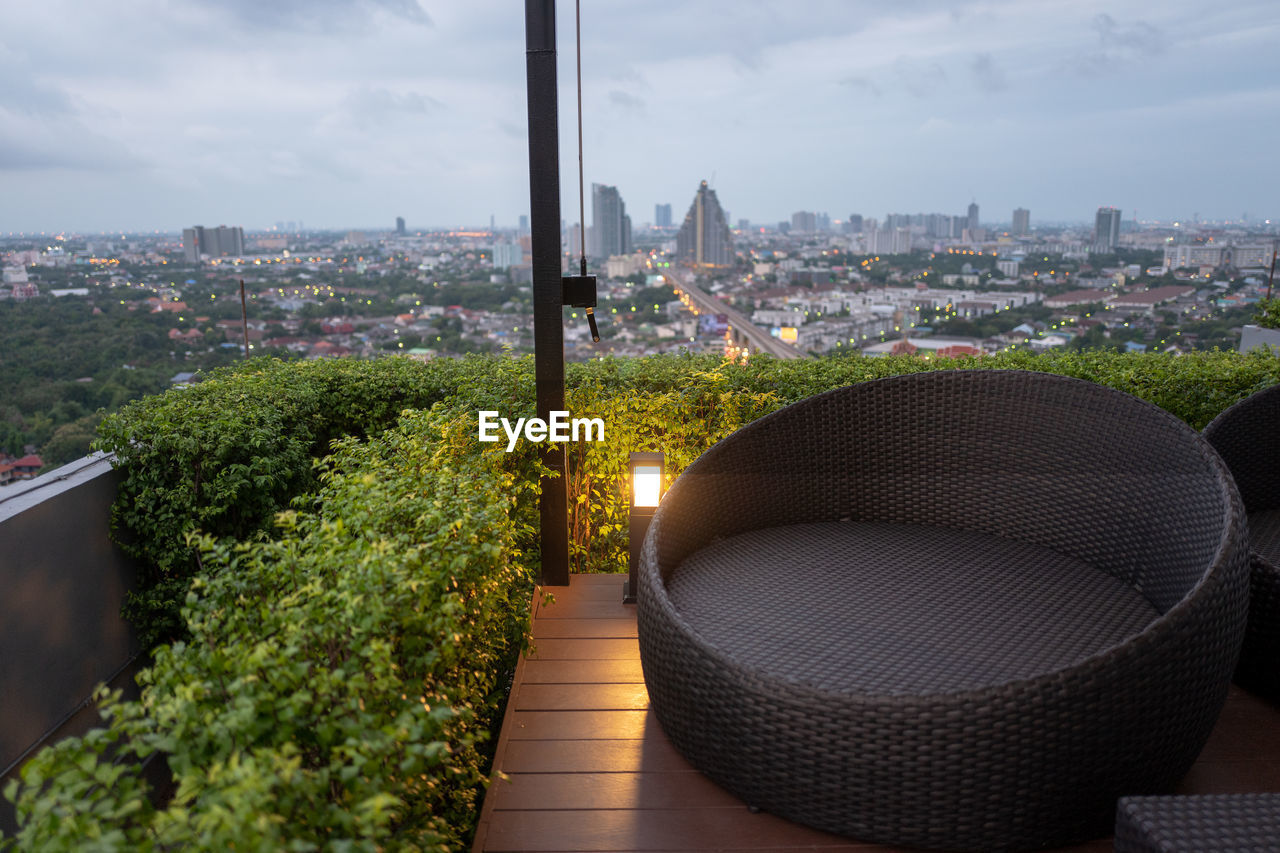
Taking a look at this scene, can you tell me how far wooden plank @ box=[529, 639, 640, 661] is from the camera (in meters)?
2.58

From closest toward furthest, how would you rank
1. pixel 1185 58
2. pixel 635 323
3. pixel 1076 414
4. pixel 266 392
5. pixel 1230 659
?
1. pixel 1230 659
2. pixel 1076 414
3. pixel 266 392
4. pixel 635 323
5. pixel 1185 58

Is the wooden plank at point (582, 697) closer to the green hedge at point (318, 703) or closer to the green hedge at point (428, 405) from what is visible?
the green hedge at point (318, 703)

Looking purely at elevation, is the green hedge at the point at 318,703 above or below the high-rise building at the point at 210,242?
below

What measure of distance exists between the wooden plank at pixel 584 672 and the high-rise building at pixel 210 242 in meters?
6.21

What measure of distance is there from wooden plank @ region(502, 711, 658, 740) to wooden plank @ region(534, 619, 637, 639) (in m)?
0.49

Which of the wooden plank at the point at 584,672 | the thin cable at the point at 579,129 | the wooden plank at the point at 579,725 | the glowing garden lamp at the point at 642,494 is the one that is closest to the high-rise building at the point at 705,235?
the thin cable at the point at 579,129

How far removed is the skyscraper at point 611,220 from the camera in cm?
534

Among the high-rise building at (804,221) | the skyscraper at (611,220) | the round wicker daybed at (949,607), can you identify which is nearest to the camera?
the round wicker daybed at (949,607)

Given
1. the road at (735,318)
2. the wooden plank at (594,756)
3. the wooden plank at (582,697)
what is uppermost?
the road at (735,318)

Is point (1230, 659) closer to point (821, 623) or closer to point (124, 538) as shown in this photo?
point (821, 623)

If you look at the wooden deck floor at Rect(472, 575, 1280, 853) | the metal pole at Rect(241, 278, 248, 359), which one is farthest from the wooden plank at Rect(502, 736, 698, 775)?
the metal pole at Rect(241, 278, 248, 359)

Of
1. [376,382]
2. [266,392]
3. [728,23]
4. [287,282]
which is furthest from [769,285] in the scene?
[266,392]

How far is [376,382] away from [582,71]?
6.22 ft

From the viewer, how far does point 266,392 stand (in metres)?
3.63
